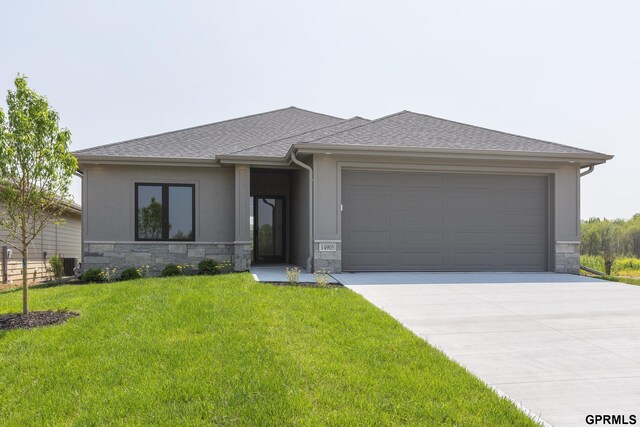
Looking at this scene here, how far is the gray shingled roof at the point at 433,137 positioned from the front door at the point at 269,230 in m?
4.00

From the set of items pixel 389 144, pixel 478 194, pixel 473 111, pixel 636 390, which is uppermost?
pixel 473 111

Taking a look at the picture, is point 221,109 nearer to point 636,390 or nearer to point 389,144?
point 389,144

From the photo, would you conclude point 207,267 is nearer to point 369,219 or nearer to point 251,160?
point 251,160

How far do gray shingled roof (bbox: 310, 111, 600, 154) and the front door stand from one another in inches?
158

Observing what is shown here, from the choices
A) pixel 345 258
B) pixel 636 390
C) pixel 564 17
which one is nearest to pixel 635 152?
pixel 564 17

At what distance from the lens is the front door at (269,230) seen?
13867 mm

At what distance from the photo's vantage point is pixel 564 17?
1002cm

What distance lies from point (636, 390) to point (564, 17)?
9180 mm

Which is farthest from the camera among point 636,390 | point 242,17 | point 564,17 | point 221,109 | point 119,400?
point 221,109

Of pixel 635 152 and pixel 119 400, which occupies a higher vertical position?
pixel 635 152

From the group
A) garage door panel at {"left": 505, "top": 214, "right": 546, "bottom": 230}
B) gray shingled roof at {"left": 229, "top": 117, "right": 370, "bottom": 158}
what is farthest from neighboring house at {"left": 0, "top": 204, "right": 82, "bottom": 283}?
garage door panel at {"left": 505, "top": 214, "right": 546, "bottom": 230}

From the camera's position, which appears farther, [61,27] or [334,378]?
[61,27]

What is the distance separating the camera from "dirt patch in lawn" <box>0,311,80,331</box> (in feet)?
18.4

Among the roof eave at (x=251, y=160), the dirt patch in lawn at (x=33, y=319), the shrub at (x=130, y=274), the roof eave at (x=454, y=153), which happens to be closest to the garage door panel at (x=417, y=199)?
the roof eave at (x=454, y=153)
